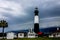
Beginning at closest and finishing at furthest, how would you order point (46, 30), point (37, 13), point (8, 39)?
point (8, 39) → point (37, 13) → point (46, 30)

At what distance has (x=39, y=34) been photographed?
72.6 metres

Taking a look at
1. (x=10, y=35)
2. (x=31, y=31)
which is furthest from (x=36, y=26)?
(x=10, y=35)

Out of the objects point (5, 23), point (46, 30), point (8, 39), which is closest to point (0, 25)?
point (5, 23)

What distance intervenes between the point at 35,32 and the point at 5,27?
41.1ft

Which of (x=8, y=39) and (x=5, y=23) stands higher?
(x=5, y=23)

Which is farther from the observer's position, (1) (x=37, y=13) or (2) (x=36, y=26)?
(1) (x=37, y=13)

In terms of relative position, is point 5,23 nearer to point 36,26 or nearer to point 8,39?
point 8,39

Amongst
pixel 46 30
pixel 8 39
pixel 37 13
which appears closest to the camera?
pixel 8 39

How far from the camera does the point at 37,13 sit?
7356 centimetres

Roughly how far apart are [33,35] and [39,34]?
3112 millimetres

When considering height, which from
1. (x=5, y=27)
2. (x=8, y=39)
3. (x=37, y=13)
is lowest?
(x=8, y=39)

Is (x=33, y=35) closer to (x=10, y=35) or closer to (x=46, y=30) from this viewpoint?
(x=10, y=35)

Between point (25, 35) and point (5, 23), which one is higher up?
point (5, 23)

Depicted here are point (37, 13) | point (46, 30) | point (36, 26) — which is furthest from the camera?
point (46, 30)
